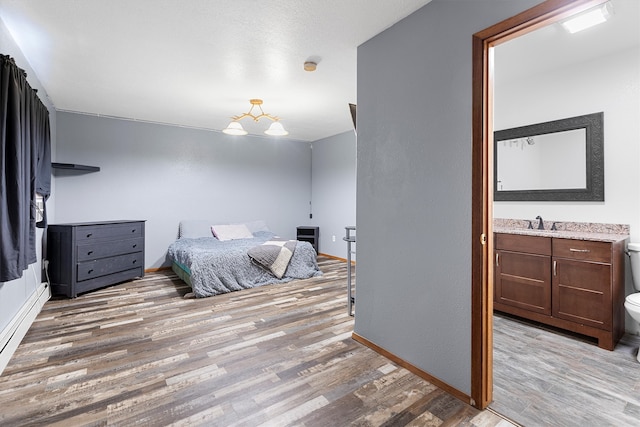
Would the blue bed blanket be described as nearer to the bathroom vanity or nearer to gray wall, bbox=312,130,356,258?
gray wall, bbox=312,130,356,258

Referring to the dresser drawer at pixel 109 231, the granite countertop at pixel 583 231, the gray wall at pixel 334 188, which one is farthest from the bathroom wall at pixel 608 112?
the dresser drawer at pixel 109 231

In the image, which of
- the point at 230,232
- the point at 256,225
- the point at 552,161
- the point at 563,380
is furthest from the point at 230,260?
the point at 552,161

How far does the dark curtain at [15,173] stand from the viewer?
2021 mm

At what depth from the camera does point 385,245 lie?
228 centimetres

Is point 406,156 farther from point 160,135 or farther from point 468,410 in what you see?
point 160,135

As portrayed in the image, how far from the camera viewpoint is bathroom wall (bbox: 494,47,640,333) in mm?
2531

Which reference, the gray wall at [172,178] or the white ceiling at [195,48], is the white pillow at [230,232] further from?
the white ceiling at [195,48]

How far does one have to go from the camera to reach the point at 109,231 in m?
4.06

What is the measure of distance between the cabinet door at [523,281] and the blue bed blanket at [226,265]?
251 cm

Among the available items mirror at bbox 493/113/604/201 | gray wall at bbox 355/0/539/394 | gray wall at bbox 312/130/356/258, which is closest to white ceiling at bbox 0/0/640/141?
gray wall at bbox 355/0/539/394

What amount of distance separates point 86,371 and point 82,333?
2.55 feet

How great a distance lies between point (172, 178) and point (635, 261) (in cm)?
583

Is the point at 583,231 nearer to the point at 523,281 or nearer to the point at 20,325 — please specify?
the point at 523,281

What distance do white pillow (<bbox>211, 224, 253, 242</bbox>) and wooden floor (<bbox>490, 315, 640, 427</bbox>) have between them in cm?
404
